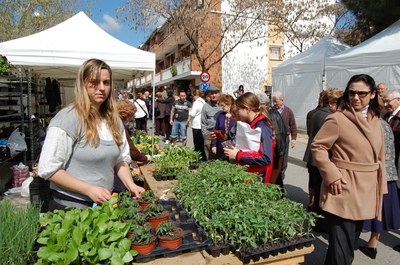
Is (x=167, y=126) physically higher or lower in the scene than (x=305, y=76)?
lower

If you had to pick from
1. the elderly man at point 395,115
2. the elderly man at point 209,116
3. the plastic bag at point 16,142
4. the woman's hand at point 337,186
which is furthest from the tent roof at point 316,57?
the woman's hand at point 337,186

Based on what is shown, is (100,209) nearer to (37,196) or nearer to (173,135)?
(37,196)

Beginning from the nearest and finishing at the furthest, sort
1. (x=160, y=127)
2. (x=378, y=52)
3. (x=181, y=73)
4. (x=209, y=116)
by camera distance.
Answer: (x=209, y=116) < (x=378, y=52) < (x=160, y=127) < (x=181, y=73)

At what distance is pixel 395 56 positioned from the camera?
29.9ft

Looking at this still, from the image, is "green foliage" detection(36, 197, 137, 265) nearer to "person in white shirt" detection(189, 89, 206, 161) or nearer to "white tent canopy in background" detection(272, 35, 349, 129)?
"person in white shirt" detection(189, 89, 206, 161)

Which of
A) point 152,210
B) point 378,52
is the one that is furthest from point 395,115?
point 378,52

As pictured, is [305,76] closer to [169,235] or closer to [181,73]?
[169,235]

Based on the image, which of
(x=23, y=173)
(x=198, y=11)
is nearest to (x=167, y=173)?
(x=23, y=173)

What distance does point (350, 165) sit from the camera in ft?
8.32

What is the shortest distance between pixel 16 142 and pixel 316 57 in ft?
35.7

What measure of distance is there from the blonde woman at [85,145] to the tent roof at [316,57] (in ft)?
38.2

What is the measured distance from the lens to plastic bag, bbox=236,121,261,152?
10.2 feet

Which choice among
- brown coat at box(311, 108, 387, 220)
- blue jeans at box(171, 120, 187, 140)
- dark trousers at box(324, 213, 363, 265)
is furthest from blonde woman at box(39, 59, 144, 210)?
blue jeans at box(171, 120, 187, 140)

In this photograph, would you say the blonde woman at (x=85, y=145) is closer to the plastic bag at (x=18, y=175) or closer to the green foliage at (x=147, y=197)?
the green foliage at (x=147, y=197)
